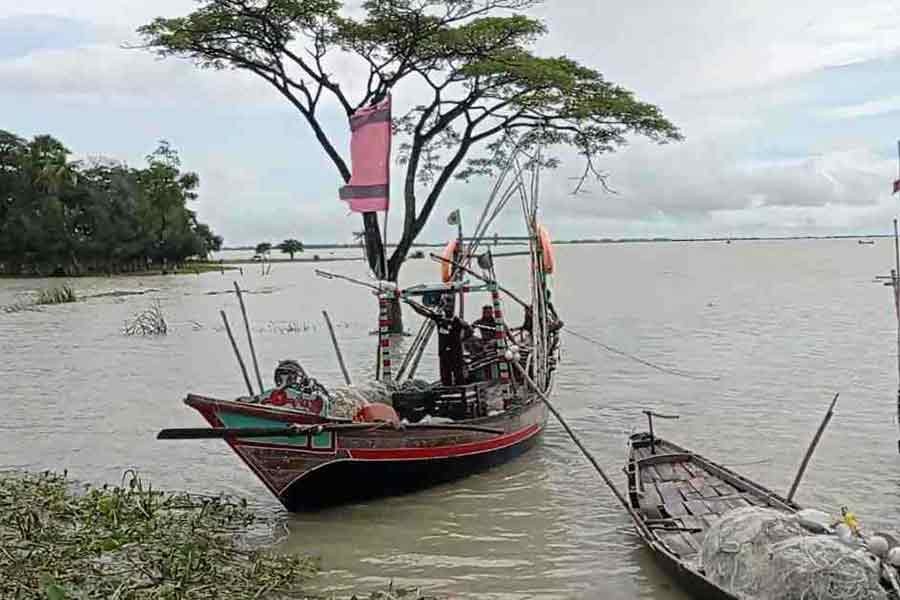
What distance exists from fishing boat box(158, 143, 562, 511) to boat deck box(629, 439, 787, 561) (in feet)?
3.99

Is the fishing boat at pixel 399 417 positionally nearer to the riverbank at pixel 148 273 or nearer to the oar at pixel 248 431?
the oar at pixel 248 431

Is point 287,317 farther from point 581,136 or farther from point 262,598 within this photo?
point 262,598

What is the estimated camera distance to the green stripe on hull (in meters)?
7.41

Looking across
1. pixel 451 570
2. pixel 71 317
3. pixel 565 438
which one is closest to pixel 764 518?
pixel 451 570

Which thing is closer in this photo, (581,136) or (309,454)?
(309,454)

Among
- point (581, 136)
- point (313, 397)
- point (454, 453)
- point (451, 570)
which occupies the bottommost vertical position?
point (451, 570)

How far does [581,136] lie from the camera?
2188 cm

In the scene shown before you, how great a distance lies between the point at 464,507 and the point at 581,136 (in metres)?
14.8

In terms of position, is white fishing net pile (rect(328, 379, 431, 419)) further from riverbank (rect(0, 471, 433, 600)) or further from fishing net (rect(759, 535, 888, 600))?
fishing net (rect(759, 535, 888, 600))

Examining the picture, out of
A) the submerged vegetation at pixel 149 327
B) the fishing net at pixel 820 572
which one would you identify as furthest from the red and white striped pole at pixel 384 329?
the submerged vegetation at pixel 149 327

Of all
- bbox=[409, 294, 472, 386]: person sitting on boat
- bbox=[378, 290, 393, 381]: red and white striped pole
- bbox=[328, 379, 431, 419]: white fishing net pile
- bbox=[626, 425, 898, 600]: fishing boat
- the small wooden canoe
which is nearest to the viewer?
bbox=[626, 425, 898, 600]: fishing boat

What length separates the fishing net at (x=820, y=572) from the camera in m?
4.87

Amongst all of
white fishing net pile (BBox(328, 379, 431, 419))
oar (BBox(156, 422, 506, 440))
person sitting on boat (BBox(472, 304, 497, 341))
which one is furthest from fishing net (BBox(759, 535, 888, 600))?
person sitting on boat (BBox(472, 304, 497, 341))

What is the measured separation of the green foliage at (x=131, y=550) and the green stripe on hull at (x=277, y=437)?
0.81 meters
